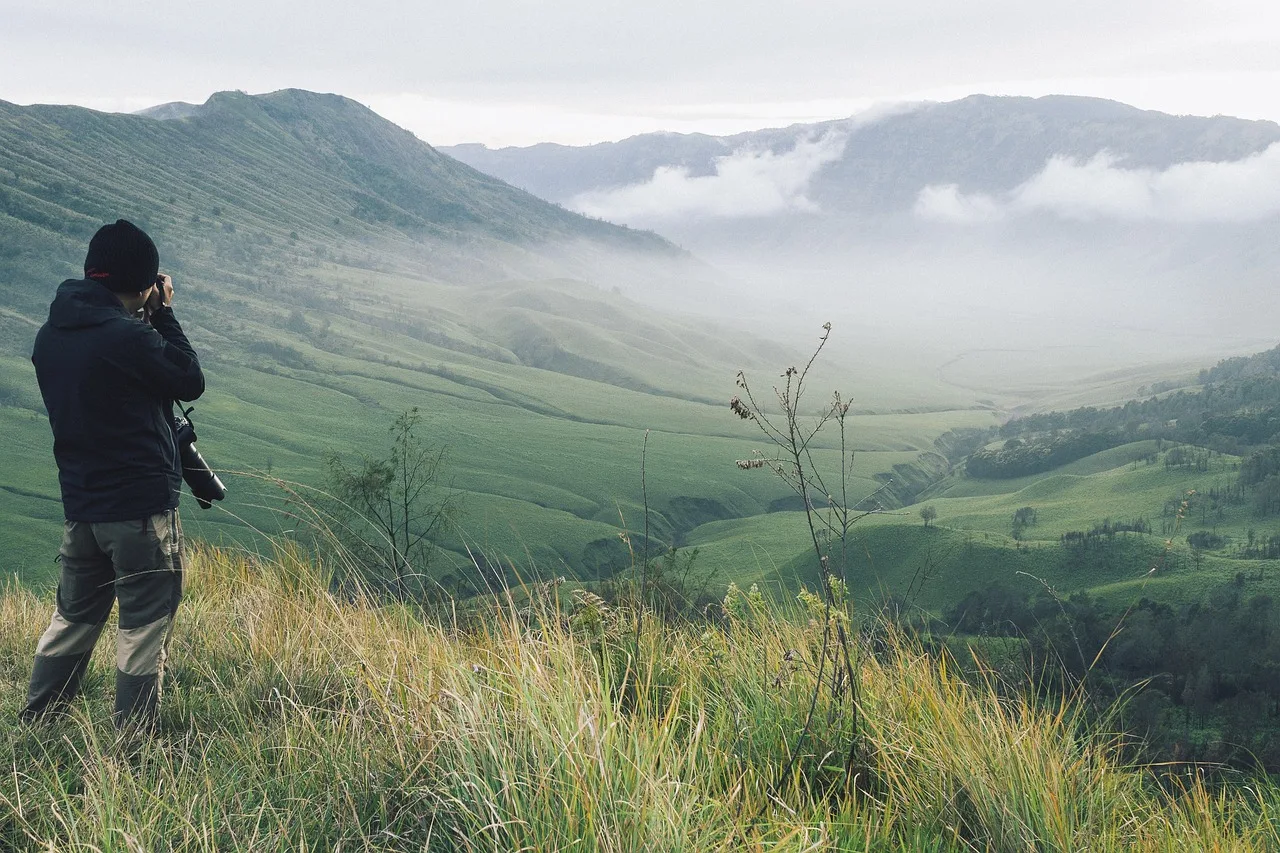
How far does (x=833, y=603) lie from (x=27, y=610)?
642 cm

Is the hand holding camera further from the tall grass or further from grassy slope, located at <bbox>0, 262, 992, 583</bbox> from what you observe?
grassy slope, located at <bbox>0, 262, 992, 583</bbox>

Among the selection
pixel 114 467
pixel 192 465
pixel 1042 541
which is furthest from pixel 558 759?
pixel 1042 541

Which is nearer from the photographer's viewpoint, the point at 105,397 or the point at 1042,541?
the point at 105,397

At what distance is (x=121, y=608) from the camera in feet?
17.7

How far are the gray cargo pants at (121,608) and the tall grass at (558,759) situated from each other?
19 cm

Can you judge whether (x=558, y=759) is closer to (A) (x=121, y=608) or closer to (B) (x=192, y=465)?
(A) (x=121, y=608)

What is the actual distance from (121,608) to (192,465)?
121 centimetres

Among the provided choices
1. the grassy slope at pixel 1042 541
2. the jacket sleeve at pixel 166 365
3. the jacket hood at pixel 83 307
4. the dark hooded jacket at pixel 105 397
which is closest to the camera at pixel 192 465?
the jacket sleeve at pixel 166 365

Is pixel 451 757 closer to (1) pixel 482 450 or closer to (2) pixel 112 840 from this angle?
(2) pixel 112 840

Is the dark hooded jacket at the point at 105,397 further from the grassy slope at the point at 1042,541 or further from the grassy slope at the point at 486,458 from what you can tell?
the grassy slope at the point at 486,458

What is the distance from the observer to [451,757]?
12.7ft

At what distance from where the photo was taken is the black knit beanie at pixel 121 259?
5.51 metres

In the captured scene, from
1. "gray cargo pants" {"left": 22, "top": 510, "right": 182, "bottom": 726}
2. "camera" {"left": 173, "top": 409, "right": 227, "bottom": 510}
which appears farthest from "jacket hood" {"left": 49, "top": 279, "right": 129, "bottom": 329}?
"gray cargo pants" {"left": 22, "top": 510, "right": 182, "bottom": 726}

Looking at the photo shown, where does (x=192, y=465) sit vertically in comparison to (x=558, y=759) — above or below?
above
